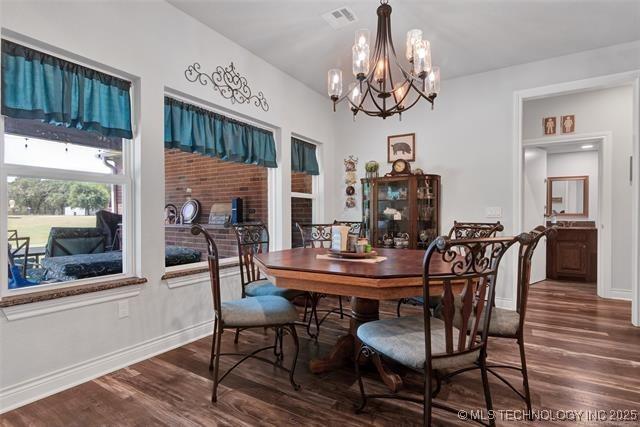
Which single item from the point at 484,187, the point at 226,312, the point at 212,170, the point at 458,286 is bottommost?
the point at 226,312

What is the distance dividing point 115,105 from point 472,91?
146 inches

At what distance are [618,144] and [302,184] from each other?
4.11m

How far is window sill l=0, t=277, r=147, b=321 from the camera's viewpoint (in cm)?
179

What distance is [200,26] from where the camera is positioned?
2.82m

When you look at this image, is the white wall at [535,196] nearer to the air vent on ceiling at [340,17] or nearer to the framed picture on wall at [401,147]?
the framed picture on wall at [401,147]

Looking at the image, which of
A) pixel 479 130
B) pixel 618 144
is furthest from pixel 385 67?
pixel 618 144

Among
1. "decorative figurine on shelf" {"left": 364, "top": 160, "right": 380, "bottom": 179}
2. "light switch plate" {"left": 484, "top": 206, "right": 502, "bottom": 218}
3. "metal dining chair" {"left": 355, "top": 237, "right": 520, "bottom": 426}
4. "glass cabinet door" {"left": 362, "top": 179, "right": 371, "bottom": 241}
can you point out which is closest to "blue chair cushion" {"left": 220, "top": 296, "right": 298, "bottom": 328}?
"metal dining chair" {"left": 355, "top": 237, "right": 520, "bottom": 426}

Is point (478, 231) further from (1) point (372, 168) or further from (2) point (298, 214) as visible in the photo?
(2) point (298, 214)

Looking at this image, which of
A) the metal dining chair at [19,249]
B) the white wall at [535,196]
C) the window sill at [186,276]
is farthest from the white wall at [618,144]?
the metal dining chair at [19,249]

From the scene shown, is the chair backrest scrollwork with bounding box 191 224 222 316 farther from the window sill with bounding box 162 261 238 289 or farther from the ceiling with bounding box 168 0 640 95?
the ceiling with bounding box 168 0 640 95

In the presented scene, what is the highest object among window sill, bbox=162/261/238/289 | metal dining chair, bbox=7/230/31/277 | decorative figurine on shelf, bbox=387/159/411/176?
decorative figurine on shelf, bbox=387/159/411/176

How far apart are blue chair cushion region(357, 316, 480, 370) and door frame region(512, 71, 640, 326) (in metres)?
2.59

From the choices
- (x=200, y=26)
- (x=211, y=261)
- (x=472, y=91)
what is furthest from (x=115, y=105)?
(x=472, y=91)

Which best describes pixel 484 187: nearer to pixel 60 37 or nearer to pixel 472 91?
pixel 472 91
